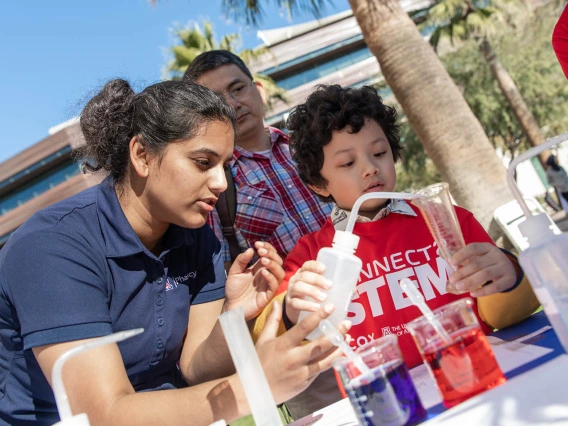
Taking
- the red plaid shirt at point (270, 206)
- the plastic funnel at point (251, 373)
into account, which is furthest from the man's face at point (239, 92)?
the plastic funnel at point (251, 373)

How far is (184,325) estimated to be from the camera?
2.02 metres

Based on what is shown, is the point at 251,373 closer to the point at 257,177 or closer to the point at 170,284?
the point at 170,284

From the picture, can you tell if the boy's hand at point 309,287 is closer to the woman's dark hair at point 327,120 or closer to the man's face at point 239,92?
the woman's dark hair at point 327,120

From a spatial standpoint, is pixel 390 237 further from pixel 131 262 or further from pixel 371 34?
pixel 371 34

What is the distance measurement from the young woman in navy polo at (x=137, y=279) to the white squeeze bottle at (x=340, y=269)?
17 centimetres

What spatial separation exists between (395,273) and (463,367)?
0.96m

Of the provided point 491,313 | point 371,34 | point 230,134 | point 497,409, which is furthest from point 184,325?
point 371,34

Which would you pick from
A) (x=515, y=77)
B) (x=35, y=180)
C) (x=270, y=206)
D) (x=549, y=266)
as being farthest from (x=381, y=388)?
(x=35, y=180)

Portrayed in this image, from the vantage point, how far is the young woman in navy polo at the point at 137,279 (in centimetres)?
141

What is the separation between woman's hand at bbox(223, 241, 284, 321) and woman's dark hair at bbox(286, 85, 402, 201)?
2.35ft

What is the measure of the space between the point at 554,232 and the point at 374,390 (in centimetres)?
50

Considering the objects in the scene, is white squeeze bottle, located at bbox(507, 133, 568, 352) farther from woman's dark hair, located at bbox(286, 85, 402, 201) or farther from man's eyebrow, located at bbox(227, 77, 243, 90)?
man's eyebrow, located at bbox(227, 77, 243, 90)

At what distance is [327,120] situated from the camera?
87.9 inches

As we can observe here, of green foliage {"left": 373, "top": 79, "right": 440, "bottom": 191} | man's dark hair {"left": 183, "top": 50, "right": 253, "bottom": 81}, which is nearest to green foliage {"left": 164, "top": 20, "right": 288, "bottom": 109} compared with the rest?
green foliage {"left": 373, "top": 79, "right": 440, "bottom": 191}
